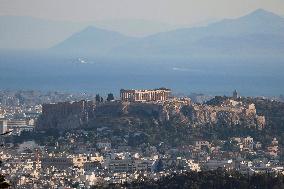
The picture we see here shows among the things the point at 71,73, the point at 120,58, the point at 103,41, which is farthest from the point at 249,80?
the point at 103,41

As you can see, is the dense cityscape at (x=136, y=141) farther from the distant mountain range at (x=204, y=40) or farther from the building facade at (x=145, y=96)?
the distant mountain range at (x=204, y=40)

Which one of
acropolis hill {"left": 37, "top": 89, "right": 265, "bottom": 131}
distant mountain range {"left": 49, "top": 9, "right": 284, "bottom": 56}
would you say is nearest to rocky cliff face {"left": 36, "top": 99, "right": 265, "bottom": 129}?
acropolis hill {"left": 37, "top": 89, "right": 265, "bottom": 131}

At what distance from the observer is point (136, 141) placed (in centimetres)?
5772

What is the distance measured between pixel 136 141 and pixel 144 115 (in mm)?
4244

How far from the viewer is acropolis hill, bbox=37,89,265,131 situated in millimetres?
61375

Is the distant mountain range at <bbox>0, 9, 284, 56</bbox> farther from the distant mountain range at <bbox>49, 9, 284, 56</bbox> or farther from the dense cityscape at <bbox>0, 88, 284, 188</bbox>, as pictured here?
the dense cityscape at <bbox>0, 88, 284, 188</bbox>

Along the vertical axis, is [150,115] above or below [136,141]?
above

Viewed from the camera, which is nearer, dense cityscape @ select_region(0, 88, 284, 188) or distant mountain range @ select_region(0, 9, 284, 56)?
dense cityscape @ select_region(0, 88, 284, 188)

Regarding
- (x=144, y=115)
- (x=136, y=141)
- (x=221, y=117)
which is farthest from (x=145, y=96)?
(x=136, y=141)

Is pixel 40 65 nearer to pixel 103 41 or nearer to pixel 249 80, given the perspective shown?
pixel 103 41

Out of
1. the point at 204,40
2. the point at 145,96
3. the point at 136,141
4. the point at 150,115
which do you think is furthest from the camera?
the point at 204,40

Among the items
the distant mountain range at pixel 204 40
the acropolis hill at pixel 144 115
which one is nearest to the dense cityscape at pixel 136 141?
the acropolis hill at pixel 144 115

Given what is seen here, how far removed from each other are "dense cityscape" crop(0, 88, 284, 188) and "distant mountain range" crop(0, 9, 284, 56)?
286 ft

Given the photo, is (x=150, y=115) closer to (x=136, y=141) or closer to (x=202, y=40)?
(x=136, y=141)
